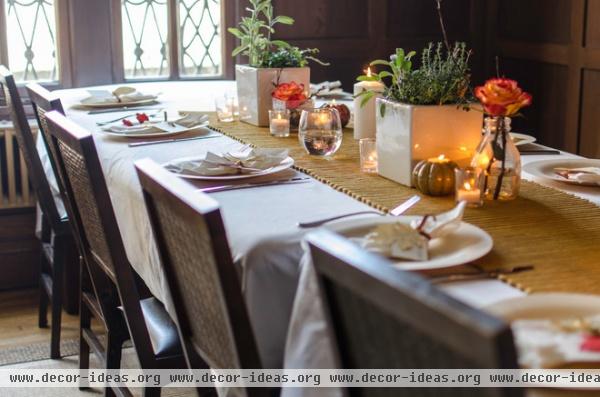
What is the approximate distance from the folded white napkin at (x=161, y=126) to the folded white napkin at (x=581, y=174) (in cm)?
111

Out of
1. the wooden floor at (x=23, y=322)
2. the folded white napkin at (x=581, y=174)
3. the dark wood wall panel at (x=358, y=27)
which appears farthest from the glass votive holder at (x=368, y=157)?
the dark wood wall panel at (x=358, y=27)

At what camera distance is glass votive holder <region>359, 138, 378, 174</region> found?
2227mm

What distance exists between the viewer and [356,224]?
1.64 m

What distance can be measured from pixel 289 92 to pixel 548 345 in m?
1.68

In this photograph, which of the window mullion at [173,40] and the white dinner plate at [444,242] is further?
the window mullion at [173,40]

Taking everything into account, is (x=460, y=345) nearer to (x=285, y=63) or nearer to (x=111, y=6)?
(x=285, y=63)

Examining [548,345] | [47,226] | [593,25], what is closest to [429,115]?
[548,345]

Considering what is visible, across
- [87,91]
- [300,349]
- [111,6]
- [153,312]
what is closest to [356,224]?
[300,349]

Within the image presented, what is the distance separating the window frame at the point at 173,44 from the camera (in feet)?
13.4

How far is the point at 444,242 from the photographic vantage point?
161 cm

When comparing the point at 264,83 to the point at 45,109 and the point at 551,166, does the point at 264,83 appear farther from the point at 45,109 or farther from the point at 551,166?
the point at 551,166

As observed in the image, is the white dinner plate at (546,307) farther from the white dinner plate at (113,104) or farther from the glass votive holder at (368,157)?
the white dinner plate at (113,104)

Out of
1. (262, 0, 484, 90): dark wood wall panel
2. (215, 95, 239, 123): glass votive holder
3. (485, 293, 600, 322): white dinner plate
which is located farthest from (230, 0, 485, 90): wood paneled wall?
(485, 293, 600, 322): white dinner plate

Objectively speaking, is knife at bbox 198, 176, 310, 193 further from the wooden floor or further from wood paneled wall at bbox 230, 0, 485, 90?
wood paneled wall at bbox 230, 0, 485, 90
